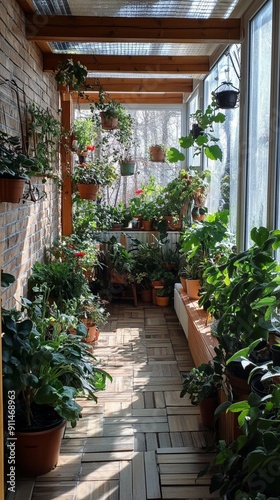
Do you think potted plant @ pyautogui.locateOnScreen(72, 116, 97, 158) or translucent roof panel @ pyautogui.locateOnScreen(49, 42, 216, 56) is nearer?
translucent roof panel @ pyautogui.locateOnScreen(49, 42, 216, 56)

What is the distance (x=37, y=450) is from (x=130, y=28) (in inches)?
111

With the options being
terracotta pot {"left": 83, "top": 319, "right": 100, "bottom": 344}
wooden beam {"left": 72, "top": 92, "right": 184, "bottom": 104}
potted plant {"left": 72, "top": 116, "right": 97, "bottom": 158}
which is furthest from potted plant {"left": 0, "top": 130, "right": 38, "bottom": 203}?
wooden beam {"left": 72, "top": 92, "right": 184, "bottom": 104}

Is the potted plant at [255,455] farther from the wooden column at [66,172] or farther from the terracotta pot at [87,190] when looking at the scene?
the wooden column at [66,172]

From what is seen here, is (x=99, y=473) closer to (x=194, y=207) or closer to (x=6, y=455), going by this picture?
(x=6, y=455)

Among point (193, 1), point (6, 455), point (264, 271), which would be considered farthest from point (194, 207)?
point (6, 455)

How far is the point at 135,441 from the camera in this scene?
288cm

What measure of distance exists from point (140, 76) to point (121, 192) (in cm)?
184

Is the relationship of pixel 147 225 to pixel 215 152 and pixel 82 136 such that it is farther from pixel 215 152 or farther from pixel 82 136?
pixel 215 152

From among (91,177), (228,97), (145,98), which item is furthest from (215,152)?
(145,98)

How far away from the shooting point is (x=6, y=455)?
246cm

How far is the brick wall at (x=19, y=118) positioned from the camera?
9.89ft

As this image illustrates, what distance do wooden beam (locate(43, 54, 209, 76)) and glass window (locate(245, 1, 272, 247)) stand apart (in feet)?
4.69

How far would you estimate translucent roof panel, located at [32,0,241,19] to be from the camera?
3.41 meters

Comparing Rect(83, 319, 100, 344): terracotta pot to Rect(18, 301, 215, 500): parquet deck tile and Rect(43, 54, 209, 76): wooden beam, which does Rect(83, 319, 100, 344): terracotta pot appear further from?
Rect(43, 54, 209, 76): wooden beam
